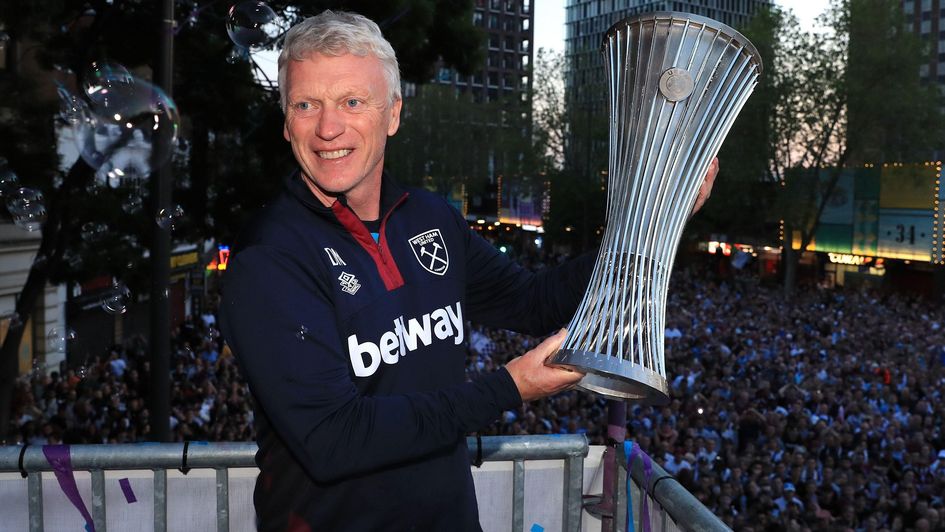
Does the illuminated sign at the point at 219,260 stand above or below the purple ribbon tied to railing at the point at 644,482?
below

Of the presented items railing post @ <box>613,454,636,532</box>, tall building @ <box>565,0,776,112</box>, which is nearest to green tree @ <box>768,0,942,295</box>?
tall building @ <box>565,0,776,112</box>

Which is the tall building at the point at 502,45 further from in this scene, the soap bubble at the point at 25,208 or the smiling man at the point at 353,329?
the smiling man at the point at 353,329

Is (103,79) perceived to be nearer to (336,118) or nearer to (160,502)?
(160,502)

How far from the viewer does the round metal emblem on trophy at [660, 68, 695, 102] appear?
2.15m

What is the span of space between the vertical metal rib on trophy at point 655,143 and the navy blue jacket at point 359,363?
326mm

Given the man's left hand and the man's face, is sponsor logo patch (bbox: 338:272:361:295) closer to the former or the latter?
the man's face

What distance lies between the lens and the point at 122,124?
6.33 metres

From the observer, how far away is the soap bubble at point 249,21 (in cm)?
618

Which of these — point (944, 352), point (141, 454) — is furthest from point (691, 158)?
point (944, 352)

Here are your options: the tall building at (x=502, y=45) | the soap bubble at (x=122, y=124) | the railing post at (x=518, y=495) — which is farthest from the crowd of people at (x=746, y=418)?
the tall building at (x=502, y=45)

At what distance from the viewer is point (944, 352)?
17.8 metres

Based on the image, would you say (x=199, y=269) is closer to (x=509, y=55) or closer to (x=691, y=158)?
(x=691, y=158)

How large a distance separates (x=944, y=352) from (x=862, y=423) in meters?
7.37

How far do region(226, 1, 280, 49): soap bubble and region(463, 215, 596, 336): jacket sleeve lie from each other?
4.18 metres
